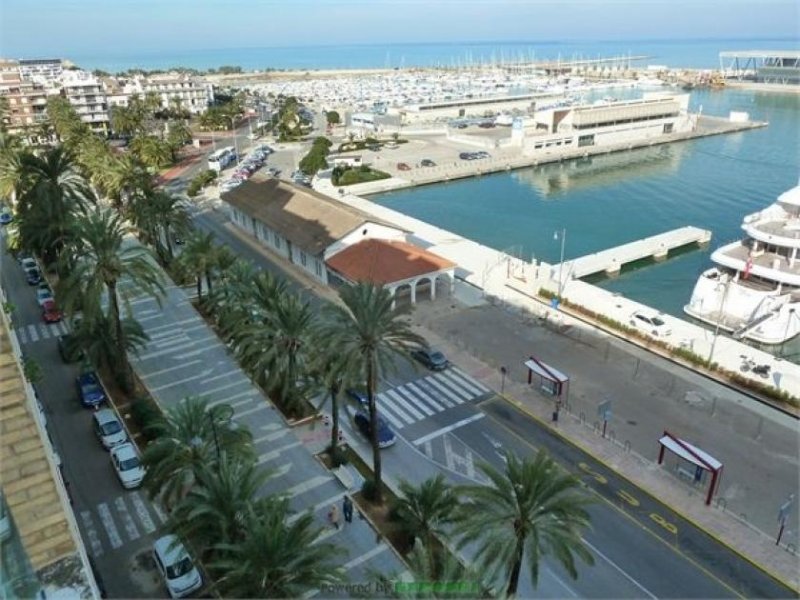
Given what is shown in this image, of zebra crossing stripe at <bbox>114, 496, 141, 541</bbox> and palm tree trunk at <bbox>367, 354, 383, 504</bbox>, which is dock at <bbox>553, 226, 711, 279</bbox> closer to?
palm tree trunk at <bbox>367, 354, 383, 504</bbox>

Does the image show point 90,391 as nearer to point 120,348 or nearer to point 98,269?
point 120,348

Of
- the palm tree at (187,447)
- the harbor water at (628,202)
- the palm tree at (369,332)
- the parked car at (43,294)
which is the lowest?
the harbor water at (628,202)

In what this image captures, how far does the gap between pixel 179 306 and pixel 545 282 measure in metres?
32.9

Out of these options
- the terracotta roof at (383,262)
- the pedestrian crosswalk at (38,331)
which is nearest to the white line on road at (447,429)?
the terracotta roof at (383,262)

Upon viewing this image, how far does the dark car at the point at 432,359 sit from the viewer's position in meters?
39.9

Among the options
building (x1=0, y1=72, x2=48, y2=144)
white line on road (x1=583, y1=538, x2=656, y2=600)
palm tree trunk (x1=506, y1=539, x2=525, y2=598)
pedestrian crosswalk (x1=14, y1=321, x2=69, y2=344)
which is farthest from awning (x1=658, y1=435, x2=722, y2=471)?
building (x1=0, y1=72, x2=48, y2=144)

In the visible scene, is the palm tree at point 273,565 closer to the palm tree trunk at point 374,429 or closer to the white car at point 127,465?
the palm tree trunk at point 374,429

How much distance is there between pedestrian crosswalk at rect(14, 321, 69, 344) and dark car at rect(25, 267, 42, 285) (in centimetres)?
906

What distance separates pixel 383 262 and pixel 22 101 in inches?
4766

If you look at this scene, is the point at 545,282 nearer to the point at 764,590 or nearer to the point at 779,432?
the point at 779,432

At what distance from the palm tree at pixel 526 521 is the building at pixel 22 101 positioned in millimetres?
137960

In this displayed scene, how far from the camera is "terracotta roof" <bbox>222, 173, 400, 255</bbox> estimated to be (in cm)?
5309

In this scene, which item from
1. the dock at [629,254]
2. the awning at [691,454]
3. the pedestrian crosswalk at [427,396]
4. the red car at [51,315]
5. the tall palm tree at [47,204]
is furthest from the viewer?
the dock at [629,254]

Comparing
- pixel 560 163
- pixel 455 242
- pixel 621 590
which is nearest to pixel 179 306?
pixel 455 242
